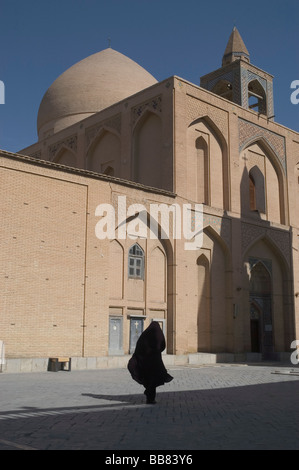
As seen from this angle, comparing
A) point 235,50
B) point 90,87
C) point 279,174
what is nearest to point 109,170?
point 90,87

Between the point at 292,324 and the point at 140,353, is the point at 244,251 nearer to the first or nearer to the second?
the point at 292,324

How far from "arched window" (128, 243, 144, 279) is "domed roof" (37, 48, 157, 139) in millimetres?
10336

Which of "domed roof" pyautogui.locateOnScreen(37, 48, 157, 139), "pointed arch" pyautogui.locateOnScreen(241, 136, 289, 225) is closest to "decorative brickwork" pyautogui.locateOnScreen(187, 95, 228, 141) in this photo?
"pointed arch" pyautogui.locateOnScreen(241, 136, 289, 225)

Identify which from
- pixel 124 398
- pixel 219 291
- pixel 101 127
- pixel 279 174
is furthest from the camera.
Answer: pixel 279 174

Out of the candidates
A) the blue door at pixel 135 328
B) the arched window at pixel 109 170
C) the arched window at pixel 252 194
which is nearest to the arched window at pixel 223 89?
the arched window at pixel 252 194

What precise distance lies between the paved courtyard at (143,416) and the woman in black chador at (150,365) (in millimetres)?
269

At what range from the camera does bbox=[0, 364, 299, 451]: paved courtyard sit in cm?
457

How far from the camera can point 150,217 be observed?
57.6ft

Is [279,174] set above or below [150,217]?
above

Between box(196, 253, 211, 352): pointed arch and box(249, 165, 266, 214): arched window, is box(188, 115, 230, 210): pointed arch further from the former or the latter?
box(196, 253, 211, 352): pointed arch

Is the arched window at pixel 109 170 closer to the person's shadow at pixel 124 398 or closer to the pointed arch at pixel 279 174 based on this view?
the pointed arch at pixel 279 174

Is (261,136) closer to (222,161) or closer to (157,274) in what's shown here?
(222,161)

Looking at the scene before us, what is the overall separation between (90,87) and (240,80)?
7.41m

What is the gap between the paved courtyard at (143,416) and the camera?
4.57m
